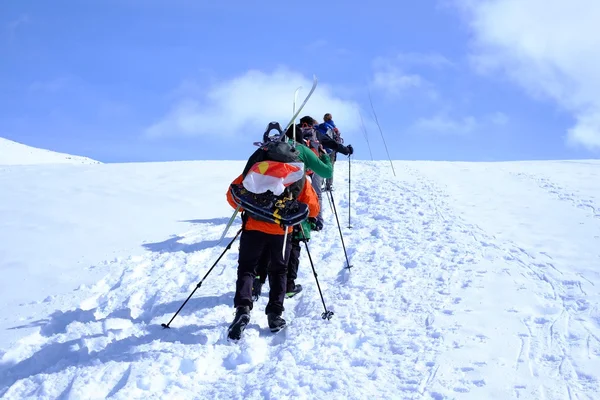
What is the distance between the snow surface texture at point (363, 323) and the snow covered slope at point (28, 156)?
172 feet

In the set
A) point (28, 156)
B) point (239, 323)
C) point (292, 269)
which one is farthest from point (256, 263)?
point (28, 156)

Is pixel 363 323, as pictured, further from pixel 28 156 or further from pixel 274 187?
pixel 28 156

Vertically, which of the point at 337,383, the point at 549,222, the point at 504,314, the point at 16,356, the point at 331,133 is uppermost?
the point at 331,133

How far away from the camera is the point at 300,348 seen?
413 cm

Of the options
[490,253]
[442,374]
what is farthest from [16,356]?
[490,253]

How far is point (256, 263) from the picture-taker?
4508 millimetres

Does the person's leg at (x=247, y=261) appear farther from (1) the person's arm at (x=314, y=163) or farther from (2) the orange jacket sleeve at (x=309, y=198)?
(1) the person's arm at (x=314, y=163)

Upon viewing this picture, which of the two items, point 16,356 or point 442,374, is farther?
Result: point 16,356

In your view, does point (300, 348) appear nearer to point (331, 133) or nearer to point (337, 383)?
point (337, 383)

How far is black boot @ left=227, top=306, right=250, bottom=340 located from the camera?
4301mm

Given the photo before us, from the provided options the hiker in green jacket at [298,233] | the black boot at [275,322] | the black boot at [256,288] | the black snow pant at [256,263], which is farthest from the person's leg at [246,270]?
the black boot at [256,288]

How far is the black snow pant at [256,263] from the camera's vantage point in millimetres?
4438

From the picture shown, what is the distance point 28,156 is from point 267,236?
6271cm

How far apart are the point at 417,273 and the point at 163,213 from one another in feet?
24.1
